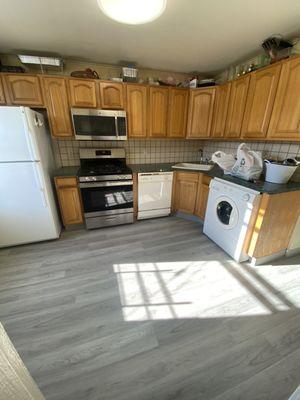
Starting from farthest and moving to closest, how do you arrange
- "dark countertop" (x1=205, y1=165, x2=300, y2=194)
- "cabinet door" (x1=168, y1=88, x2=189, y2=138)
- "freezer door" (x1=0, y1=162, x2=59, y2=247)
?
"cabinet door" (x1=168, y1=88, x2=189, y2=138) < "freezer door" (x1=0, y1=162, x2=59, y2=247) < "dark countertop" (x1=205, y1=165, x2=300, y2=194)

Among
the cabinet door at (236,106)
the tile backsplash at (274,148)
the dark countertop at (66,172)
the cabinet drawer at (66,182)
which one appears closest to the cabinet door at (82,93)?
the dark countertop at (66,172)

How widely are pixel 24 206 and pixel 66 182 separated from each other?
0.58 metres

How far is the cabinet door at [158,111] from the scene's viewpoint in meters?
2.71

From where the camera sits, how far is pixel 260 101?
209 centimetres

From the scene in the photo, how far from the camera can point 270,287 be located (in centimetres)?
175

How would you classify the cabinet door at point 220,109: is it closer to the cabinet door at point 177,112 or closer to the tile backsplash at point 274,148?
the tile backsplash at point 274,148

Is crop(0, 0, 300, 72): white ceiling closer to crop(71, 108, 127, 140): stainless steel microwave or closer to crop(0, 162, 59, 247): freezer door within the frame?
crop(71, 108, 127, 140): stainless steel microwave


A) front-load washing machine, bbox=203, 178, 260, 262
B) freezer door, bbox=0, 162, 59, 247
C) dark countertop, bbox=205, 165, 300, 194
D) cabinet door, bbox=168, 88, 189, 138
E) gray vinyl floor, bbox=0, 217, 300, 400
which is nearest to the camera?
gray vinyl floor, bbox=0, 217, 300, 400

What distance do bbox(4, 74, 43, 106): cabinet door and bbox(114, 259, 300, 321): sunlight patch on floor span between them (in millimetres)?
2438

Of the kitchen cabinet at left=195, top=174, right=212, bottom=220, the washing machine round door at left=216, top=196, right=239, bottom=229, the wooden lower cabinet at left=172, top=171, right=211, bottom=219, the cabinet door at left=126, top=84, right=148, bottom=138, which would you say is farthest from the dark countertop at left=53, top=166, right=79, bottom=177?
the washing machine round door at left=216, top=196, right=239, bottom=229

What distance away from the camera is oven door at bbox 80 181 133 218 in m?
2.53

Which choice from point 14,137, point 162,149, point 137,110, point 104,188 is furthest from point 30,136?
point 162,149

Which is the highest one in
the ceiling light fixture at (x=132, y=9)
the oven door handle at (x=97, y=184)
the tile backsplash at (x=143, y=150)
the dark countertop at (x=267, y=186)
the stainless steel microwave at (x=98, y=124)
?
the ceiling light fixture at (x=132, y=9)

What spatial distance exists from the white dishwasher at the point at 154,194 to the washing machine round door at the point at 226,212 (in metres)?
0.92
